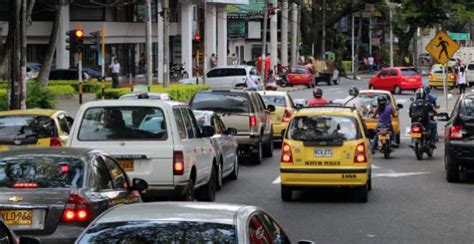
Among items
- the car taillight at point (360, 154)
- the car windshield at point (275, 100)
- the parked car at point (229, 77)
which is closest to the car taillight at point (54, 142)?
the car taillight at point (360, 154)

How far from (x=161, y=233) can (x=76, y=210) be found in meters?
→ 3.42

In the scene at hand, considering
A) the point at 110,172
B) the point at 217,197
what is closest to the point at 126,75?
the point at 217,197

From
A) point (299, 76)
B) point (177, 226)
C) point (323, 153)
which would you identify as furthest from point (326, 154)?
point (299, 76)

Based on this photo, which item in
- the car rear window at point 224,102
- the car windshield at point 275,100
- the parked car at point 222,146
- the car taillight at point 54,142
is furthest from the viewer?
the car windshield at point 275,100

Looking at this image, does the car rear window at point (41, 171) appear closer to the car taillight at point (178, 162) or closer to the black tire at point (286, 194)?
the car taillight at point (178, 162)

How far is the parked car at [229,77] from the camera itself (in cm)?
5734

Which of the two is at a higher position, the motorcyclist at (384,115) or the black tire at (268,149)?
the motorcyclist at (384,115)

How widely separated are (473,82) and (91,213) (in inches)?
2215

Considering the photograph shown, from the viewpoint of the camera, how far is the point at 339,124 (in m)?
16.9

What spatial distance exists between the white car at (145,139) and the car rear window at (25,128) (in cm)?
278

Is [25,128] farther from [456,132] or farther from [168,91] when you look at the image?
[168,91]

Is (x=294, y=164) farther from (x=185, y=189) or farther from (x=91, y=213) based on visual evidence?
(x=91, y=213)

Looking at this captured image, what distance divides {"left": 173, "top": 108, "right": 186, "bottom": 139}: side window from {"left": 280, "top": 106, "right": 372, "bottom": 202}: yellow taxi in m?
2.53

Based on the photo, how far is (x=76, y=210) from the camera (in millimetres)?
9812
